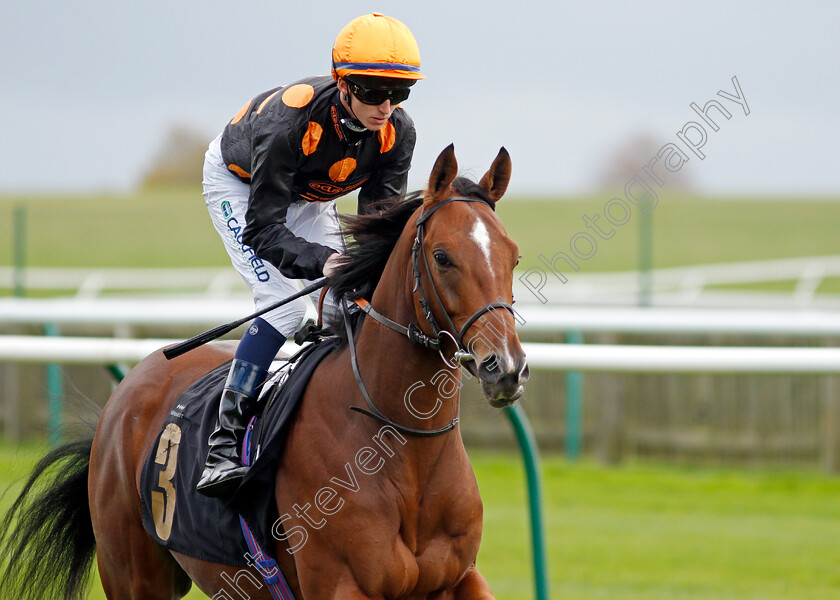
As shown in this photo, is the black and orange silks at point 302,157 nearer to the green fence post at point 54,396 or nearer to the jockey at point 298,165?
the jockey at point 298,165

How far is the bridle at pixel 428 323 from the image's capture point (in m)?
2.46

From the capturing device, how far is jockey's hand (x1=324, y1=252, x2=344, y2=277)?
294 centimetres

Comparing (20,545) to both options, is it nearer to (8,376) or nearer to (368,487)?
(368,487)

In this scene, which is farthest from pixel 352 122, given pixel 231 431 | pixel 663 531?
pixel 663 531

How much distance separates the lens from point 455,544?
2760 mm

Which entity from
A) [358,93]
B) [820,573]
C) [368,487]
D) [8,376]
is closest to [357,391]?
[368,487]

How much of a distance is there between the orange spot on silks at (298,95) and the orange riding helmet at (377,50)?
5.9 inches

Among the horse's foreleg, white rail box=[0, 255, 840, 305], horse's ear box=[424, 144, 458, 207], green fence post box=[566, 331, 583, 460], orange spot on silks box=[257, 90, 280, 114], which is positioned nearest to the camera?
horse's ear box=[424, 144, 458, 207]

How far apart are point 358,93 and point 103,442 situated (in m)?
1.64

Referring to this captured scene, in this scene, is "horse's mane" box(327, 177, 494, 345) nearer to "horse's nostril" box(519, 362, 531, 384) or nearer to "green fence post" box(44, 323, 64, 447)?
"horse's nostril" box(519, 362, 531, 384)

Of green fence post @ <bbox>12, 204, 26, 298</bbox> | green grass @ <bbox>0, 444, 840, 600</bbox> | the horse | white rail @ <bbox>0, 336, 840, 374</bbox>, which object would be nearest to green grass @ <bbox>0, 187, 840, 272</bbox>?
green fence post @ <bbox>12, 204, 26, 298</bbox>


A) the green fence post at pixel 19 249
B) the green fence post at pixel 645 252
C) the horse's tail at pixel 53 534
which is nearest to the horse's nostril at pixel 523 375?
the horse's tail at pixel 53 534

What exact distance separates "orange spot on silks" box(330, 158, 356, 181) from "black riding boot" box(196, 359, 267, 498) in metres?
0.64

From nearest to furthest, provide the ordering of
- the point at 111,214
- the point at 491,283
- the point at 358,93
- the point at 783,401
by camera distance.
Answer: the point at 491,283 → the point at 358,93 → the point at 783,401 → the point at 111,214
